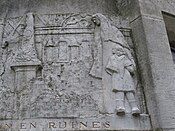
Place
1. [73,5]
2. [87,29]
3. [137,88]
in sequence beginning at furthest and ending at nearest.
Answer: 1. [73,5]
2. [87,29]
3. [137,88]

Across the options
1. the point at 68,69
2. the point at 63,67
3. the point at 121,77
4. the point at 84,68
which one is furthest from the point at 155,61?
the point at 63,67

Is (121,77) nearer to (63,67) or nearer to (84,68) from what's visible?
(84,68)

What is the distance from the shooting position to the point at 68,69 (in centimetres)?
619

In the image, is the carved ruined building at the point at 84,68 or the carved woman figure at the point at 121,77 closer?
the carved ruined building at the point at 84,68

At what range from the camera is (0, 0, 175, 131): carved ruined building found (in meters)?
5.62

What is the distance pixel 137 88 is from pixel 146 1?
251cm

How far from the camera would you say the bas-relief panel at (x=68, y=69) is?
5.75 meters

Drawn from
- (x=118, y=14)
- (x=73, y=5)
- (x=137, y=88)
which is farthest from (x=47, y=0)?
(x=137, y=88)

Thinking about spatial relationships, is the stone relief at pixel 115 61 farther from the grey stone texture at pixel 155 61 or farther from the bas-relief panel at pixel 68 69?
the grey stone texture at pixel 155 61

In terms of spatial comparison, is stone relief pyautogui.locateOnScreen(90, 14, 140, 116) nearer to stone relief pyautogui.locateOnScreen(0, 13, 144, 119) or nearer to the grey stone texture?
stone relief pyautogui.locateOnScreen(0, 13, 144, 119)

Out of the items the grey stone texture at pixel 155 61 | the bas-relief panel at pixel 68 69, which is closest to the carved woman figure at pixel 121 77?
the bas-relief panel at pixel 68 69

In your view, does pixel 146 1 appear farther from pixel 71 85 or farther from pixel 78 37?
pixel 71 85

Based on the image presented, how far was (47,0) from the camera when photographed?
7289 mm

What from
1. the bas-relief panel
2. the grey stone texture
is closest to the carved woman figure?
the bas-relief panel
